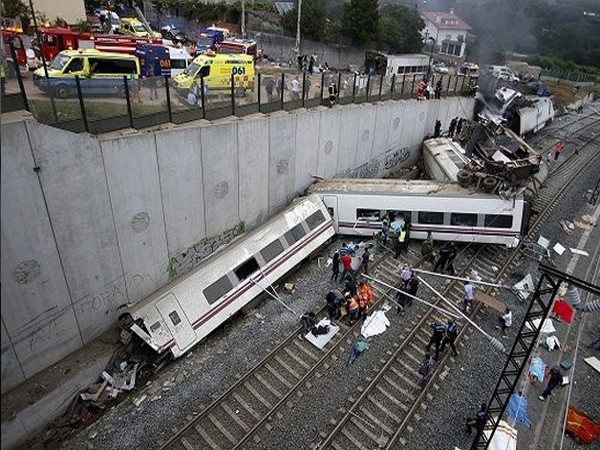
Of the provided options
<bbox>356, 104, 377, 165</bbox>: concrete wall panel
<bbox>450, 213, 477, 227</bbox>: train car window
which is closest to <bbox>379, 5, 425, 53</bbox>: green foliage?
<bbox>356, 104, 377, 165</bbox>: concrete wall panel

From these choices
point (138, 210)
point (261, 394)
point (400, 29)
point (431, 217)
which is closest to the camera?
point (261, 394)

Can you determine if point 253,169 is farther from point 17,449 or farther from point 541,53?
point 541,53

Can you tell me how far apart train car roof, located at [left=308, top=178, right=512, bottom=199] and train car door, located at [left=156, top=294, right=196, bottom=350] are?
8.85m

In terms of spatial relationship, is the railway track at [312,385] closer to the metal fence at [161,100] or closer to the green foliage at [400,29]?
the metal fence at [161,100]

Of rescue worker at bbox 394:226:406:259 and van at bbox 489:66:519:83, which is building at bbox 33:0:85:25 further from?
van at bbox 489:66:519:83

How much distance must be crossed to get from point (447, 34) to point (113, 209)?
233 feet

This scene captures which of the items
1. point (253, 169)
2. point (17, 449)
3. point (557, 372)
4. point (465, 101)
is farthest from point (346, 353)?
point (465, 101)

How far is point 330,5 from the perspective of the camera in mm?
55188

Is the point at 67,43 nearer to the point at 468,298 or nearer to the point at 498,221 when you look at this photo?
the point at 468,298

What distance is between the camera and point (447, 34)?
69.9 meters

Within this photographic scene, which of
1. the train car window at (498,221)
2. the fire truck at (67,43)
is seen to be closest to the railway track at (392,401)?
the train car window at (498,221)

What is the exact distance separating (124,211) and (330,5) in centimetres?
5108

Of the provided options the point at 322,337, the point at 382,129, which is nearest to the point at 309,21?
the point at 382,129

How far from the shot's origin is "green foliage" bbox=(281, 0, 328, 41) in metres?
42.5
